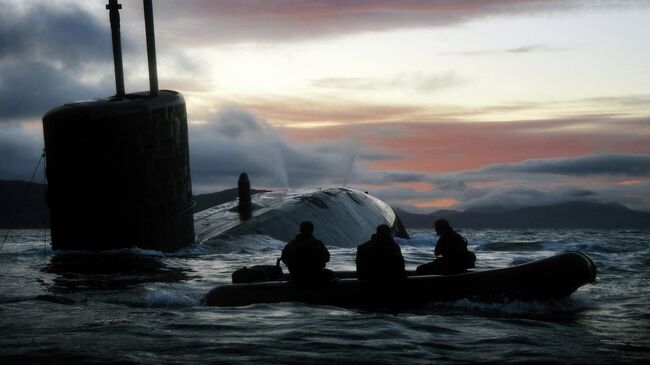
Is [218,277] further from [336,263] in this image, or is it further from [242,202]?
[242,202]

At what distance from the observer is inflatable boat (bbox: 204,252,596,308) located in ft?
47.3


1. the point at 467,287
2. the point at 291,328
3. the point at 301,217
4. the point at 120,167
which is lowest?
the point at 291,328

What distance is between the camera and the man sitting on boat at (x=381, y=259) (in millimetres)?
14539

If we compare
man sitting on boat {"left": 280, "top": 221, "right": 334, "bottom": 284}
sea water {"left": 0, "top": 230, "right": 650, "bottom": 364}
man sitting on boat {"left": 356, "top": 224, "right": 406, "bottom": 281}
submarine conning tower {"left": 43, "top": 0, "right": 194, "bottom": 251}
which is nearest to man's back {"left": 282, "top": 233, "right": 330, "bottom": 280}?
man sitting on boat {"left": 280, "top": 221, "right": 334, "bottom": 284}

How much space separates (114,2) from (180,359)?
18887mm

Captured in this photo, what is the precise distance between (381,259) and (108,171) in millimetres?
12980

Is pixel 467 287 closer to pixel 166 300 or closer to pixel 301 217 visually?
pixel 166 300

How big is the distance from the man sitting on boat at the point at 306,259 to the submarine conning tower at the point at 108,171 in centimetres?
1155

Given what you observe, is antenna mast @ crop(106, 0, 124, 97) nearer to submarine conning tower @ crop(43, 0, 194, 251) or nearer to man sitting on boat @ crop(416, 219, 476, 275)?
submarine conning tower @ crop(43, 0, 194, 251)

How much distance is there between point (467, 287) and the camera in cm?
1444

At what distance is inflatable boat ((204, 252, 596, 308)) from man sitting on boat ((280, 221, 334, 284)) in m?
0.25

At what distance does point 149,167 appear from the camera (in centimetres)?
2542

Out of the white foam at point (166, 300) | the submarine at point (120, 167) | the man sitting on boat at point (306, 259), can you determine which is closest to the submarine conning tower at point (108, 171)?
the submarine at point (120, 167)

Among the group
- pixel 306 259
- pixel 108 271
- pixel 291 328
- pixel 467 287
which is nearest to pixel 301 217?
pixel 108 271
